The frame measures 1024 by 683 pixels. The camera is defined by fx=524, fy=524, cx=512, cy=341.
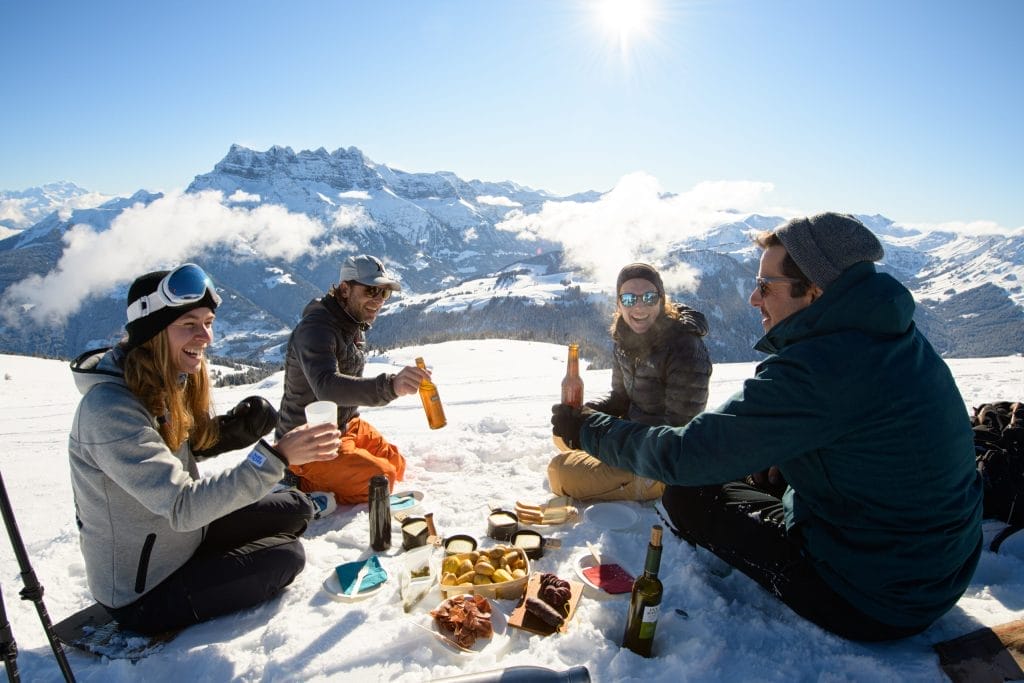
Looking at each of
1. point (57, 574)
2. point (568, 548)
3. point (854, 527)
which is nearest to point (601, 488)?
point (568, 548)

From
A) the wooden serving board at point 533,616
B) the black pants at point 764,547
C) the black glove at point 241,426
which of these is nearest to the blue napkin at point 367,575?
the wooden serving board at point 533,616

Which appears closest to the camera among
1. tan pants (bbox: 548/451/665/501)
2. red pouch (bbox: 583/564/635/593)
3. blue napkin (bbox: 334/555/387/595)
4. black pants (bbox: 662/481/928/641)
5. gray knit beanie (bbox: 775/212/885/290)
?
gray knit beanie (bbox: 775/212/885/290)

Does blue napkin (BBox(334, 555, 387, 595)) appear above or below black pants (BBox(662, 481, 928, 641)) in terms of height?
below

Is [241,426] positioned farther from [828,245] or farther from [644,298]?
[828,245]

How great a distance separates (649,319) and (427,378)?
256 cm

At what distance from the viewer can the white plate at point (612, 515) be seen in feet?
16.0

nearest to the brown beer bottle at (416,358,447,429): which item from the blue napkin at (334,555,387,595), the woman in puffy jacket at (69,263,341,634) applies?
the blue napkin at (334,555,387,595)

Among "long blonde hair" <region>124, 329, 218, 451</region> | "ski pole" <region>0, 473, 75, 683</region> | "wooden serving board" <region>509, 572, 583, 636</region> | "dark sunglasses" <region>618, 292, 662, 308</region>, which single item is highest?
"dark sunglasses" <region>618, 292, 662, 308</region>

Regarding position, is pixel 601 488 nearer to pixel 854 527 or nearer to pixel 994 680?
pixel 854 527

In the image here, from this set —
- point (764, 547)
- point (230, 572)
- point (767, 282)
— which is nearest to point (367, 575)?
point (230, 572)

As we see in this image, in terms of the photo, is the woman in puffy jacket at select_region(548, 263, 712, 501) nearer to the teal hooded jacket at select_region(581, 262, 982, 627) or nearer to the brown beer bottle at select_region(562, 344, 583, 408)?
the brown beer bottle at select_region(562, 344, 583, 408)

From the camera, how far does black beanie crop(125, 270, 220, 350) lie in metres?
3.33

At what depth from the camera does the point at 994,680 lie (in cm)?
278

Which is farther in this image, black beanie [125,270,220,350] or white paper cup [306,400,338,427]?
white paper cup [306,400,338,427]
